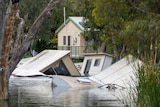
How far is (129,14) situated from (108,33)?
32.4 feet

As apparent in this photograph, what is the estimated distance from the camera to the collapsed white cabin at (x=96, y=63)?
1602 inches

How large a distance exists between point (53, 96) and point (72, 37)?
36.2m

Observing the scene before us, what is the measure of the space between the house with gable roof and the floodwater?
24853 mm

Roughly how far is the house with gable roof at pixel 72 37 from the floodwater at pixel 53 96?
81.5ft

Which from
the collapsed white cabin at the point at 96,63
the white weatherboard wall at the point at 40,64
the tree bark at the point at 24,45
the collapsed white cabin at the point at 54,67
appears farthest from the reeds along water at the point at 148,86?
the collapsed white cabin at the point at 96,63

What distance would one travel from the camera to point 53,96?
25062mm

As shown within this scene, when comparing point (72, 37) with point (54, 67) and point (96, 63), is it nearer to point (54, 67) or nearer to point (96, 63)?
point (96, 63)

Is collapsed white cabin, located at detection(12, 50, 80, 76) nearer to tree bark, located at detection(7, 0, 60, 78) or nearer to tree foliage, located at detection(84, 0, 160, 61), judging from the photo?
tree foliage, located at detection(84, 0, 160, 61)

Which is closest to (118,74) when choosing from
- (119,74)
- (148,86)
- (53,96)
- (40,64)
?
(119,74)

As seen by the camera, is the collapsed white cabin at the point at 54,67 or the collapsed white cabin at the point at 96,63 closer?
the collapsed white cabin at the point at 54,67

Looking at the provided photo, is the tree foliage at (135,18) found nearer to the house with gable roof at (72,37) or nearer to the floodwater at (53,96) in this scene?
the floodwater at (53,96)

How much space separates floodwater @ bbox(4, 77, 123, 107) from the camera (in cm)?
2160

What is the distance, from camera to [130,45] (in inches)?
984

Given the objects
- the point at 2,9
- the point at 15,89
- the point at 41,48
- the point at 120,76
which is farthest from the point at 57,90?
the point at 41,48
